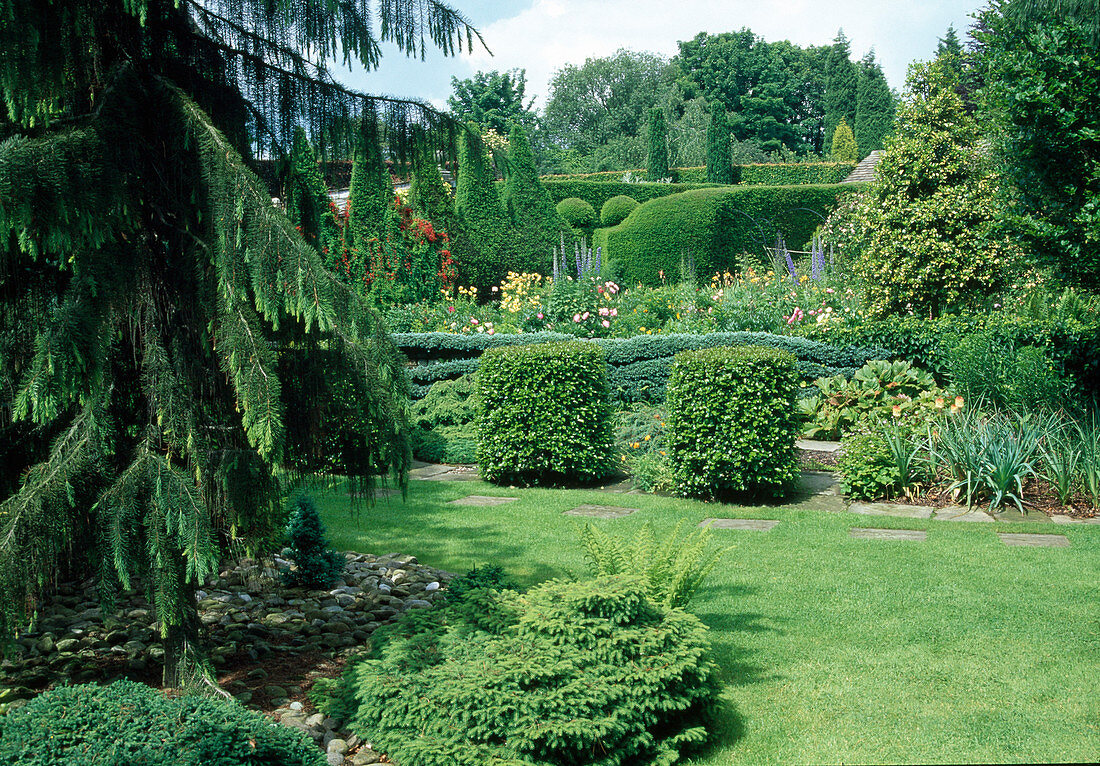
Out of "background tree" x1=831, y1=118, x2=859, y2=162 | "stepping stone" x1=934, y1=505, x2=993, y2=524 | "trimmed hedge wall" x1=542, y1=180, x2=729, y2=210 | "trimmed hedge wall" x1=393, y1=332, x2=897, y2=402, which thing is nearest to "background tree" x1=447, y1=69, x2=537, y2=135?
"background tree" x1=831, y1=118, x2=859, y2=162

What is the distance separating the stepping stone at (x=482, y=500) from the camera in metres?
7.68

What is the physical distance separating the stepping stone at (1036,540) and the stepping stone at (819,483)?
5.60ft

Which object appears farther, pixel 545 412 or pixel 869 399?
pixel 869 399

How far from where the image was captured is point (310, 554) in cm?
508

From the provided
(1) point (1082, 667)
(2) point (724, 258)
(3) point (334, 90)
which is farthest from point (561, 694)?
(2) point (724, 258)

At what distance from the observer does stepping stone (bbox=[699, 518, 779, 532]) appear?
259 inches

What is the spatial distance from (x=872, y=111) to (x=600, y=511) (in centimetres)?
4427

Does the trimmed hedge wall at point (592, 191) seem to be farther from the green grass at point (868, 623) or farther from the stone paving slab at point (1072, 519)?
the stone paving slab at point (1072, 519)

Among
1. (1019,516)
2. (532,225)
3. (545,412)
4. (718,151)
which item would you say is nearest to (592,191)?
(718,151)

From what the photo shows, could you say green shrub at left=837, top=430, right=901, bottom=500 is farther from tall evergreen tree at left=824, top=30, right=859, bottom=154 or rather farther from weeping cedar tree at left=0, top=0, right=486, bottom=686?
tall evergreen tree at left=824, top=30, right=859, bottom=154

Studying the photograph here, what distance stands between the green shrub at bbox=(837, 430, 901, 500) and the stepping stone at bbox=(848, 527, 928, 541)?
34.4 inches

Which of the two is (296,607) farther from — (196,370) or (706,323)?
(706,323)

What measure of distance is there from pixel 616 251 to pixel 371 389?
704 inches

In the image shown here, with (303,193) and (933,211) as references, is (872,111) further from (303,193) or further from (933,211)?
(303,193)
